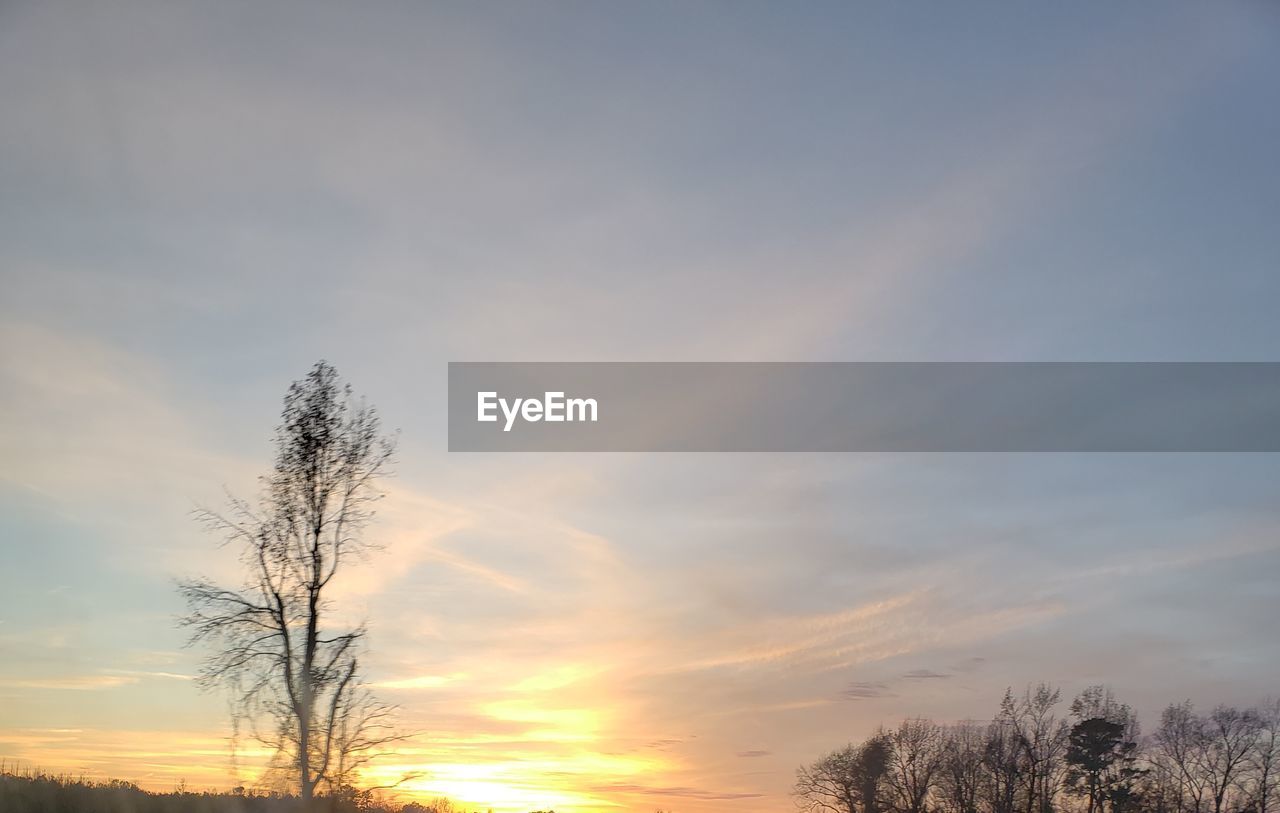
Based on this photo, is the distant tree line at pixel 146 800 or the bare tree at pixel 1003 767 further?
the bare tree at pixel 1003 767

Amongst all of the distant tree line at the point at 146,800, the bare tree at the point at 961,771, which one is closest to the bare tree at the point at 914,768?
the bare tree at the point at 961,771

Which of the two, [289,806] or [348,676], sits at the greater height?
[348,676]

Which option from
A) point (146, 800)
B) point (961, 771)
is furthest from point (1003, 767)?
point (146, 800)

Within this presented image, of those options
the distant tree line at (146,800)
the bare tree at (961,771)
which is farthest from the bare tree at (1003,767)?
the distant tree line at (146,800)

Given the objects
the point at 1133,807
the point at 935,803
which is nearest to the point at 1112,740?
the point at 1133,807

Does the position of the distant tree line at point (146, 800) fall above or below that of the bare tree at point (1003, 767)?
above

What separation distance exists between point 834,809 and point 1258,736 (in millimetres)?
35850

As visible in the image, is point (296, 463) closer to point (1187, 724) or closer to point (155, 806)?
point (155, 806)

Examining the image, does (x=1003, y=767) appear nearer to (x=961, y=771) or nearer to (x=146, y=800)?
(x=961, y=771)

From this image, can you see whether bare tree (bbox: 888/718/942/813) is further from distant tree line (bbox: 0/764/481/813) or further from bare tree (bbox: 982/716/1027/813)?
distant tree line (bbox: 0/764/481/813)

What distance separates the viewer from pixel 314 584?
29344 millimetres

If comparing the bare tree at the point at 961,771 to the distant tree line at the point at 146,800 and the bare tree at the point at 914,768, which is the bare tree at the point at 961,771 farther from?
the distant tree line at the point at 146,800

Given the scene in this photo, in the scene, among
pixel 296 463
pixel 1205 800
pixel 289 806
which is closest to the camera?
pixel 289 806

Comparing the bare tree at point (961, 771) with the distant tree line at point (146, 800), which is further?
the bare tree at point (961, 771)
